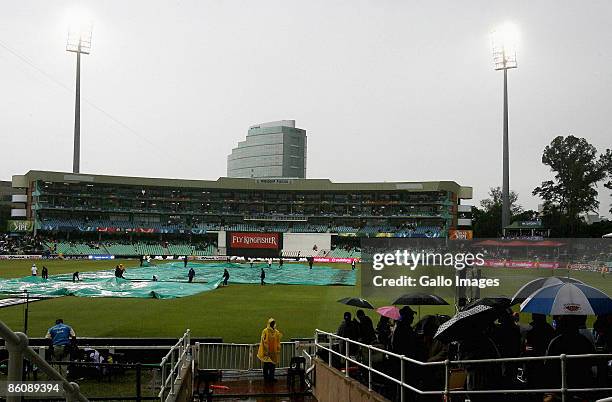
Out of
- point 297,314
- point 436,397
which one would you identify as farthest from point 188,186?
point 436,397

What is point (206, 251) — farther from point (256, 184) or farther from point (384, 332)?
point (384, 332)

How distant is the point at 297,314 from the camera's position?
27.2 metres

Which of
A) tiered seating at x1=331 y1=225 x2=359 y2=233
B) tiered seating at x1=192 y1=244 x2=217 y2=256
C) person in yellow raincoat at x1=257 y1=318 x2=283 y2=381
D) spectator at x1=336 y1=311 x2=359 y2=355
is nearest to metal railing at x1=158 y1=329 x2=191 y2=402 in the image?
person in yellow raincoat at x1=257 y1=318 x2=283 y2=381

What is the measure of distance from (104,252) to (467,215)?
68.7 metres

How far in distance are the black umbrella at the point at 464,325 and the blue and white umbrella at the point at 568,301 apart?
172 cm

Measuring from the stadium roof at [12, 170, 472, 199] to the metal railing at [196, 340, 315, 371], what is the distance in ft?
307

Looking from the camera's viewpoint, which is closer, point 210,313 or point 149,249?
point 210,313

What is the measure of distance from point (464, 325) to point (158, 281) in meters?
39.0

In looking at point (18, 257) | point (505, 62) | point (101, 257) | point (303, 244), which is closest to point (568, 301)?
point (505, 62)

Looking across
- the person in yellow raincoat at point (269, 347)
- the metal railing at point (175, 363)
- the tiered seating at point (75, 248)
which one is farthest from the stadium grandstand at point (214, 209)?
the metal railing at point (175, 363)

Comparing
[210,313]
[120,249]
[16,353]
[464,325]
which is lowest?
[210,313]

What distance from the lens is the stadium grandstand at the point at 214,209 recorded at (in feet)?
336

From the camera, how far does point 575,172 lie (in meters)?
84.0

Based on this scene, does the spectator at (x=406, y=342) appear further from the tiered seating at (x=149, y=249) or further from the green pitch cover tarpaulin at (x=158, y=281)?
the tiered seating at (x=149, y=249)
